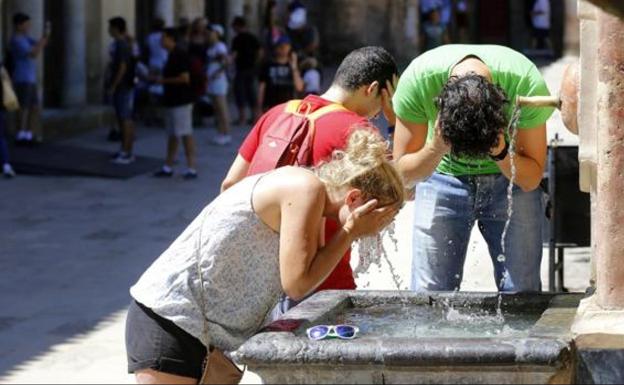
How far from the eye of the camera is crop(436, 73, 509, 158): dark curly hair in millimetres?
5602

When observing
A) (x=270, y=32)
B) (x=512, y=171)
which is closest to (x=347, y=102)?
(x=512, y=171)

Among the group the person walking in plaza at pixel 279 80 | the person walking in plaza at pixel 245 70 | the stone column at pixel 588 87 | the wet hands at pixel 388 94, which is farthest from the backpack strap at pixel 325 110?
the person walking in plaza at pixel 245 70

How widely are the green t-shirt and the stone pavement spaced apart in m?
2.18

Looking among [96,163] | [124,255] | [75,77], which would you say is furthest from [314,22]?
[124,255]

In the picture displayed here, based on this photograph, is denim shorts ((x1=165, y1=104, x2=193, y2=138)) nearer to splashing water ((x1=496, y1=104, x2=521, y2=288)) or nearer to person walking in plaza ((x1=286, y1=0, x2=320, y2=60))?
person walking in plaza ((x1=286, y1=0, x2=320, y2=60))

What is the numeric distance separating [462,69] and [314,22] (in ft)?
87.0

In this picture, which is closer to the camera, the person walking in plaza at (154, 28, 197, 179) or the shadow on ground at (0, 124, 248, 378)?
the shadow on ground at (0, 124, 248, 378)

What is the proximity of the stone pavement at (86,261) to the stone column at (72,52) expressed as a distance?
9.12 ft

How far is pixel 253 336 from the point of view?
502 centimetres

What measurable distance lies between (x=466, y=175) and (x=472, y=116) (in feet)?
3.57

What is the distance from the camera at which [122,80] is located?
18297 mm

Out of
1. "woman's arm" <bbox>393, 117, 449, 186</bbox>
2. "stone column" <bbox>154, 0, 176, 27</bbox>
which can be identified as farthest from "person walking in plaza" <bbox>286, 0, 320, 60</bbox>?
"woman's arm" <bbox>393, 117, 449, 186</bbox>

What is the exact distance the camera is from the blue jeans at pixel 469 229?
6.59 m

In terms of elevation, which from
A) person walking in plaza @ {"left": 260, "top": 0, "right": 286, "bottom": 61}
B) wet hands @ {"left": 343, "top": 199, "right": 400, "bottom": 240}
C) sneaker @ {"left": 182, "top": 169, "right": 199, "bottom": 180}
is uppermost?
person walking in plaza @ {"left": 260, "top": 0, "right": 286, "bottom": 61}
